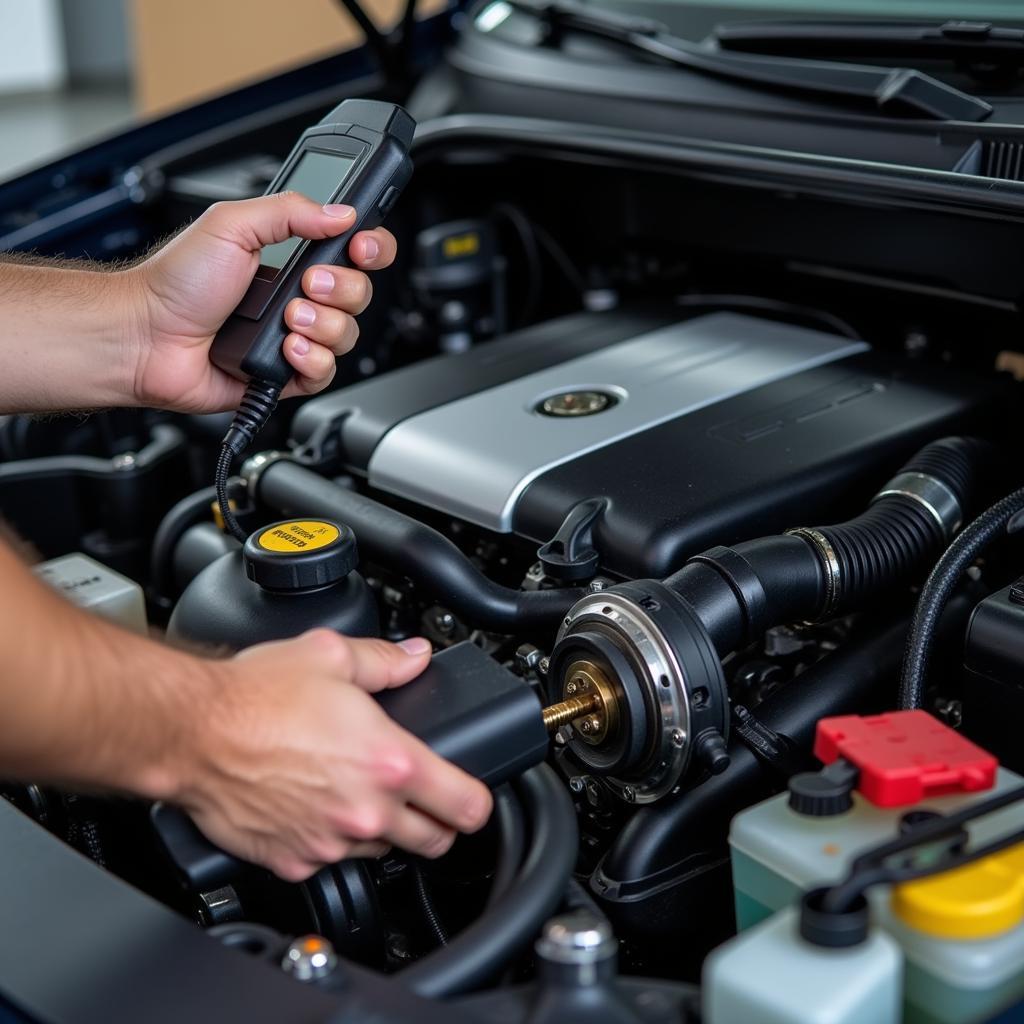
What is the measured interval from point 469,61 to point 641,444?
0.71 m

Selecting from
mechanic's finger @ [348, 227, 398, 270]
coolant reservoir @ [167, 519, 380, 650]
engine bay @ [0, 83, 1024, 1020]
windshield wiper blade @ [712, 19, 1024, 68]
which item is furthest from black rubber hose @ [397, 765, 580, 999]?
windshield wiper blade @ [712, 19, 1024, 68]

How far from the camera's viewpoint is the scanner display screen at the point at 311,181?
Answer: 112 centimetres

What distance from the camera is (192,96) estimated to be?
561cm

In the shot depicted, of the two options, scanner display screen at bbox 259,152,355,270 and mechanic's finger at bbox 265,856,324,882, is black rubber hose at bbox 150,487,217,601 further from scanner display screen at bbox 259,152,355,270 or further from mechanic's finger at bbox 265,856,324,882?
mechanic's finger at bbox 265,856,324,882

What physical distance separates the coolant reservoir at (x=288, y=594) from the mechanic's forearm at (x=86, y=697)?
0.63ft

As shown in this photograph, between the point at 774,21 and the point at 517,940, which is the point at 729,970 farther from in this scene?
the point at 774,21

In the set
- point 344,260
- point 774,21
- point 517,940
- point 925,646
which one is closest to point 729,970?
point 517,940

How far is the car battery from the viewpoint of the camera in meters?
0.66

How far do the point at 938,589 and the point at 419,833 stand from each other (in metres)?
0.39

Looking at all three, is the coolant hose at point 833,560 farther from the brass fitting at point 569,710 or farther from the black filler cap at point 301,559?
the black filler cap at point 301,559

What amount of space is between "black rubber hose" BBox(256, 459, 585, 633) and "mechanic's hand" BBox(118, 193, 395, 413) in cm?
14

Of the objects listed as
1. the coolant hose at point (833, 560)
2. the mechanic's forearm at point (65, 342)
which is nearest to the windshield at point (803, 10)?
the coolant hose at point (833, 560)

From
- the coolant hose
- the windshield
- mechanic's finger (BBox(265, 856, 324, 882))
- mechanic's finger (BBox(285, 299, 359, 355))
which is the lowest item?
mechanic's finger (BBox(265, 856, 324, 882))

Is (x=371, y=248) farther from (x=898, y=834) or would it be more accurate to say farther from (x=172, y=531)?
(x=898, y=834)
